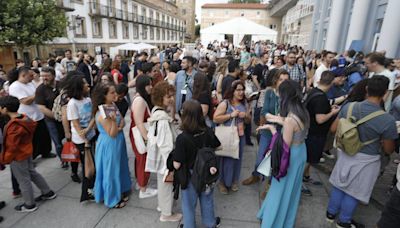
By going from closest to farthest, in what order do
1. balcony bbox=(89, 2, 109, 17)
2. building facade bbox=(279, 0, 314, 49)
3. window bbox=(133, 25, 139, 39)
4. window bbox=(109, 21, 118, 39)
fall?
building facade bbox=(279, 0, 314, 49), balcony bbox=(89, 2, 109, 17), window bbox=(109, 21, 118, 39), window bbox=(133, 25, 139, 39)

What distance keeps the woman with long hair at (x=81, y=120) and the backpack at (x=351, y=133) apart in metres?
3.25

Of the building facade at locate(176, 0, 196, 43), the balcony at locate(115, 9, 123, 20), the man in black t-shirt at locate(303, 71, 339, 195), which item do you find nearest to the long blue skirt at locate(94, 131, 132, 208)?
the man in black t-shirt at locate(303, 71, 339, 195)

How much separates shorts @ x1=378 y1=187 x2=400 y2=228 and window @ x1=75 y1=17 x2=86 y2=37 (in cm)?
2829

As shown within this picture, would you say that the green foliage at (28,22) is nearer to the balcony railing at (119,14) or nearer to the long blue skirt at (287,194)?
the balcony railing at (119,14)

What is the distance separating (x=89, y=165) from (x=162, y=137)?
4.52ft

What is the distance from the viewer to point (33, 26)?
14109 mm

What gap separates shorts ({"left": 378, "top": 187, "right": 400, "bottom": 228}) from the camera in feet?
6.94

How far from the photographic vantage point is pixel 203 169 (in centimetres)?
240

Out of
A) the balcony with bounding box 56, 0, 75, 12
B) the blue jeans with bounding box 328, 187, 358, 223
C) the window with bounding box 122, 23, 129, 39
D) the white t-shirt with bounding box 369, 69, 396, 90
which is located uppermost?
the balcony with bounding box 56, 0, 75, 12

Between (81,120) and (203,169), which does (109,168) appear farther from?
(203,169)

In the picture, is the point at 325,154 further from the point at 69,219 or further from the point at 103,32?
the point at 103,32

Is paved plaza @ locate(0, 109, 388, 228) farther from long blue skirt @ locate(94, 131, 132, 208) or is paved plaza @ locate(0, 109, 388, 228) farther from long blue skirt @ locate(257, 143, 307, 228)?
long blue skirt @ locate(257, 143, 307, 228)

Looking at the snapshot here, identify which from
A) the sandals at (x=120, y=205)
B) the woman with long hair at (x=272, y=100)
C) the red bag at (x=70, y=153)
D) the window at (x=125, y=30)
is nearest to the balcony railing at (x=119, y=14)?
the window at (x=125, y=30)

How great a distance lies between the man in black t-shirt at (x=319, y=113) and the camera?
10.4ft
